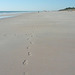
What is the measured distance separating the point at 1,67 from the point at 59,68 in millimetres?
1403

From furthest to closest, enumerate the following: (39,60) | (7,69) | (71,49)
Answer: (71,49), (39,60), (7,69)

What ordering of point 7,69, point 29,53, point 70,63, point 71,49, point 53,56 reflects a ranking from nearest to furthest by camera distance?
point 7,69, point 70,63, point 53,56, point 29,53, point 71,49

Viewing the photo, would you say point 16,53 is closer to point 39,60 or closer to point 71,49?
point 39,60

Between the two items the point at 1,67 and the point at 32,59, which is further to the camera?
the point at 32,59

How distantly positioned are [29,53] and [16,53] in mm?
419

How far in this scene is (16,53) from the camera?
14.9ft

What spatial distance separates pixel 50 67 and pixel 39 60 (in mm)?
541

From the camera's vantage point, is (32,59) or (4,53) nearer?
(32,59)

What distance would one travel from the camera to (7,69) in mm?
3350

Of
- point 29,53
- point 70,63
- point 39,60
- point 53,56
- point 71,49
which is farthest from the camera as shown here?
point 71,49

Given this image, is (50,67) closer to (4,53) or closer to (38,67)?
(38,67)

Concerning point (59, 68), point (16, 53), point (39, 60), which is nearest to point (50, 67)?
point (59, 68)

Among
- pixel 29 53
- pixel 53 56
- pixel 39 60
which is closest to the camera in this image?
pixel 39 60

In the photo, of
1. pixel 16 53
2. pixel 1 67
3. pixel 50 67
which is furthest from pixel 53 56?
pixel 1 67
